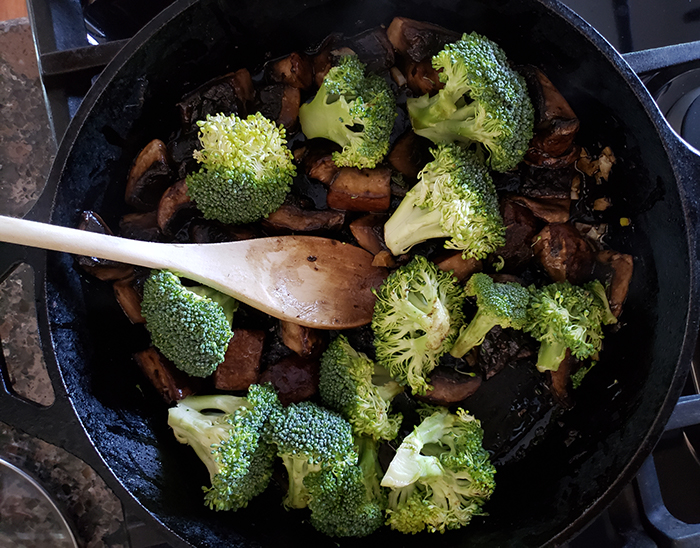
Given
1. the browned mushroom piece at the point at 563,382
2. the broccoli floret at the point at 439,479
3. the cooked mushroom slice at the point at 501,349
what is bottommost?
the broccoli floret at the point at 439,479

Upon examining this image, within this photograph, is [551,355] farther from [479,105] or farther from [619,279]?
[479,105]

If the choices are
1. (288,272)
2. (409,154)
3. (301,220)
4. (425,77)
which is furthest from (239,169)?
(425,77)

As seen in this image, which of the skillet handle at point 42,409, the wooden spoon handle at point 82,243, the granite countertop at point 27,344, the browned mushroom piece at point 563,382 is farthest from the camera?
the granite countertop at point 27,344

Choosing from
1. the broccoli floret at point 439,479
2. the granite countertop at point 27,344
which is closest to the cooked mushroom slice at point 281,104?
the granite countertop at point 27,344

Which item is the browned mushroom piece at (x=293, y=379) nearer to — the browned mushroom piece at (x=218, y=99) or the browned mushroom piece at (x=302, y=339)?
the browned mushroom piece at (x=302, y=339)

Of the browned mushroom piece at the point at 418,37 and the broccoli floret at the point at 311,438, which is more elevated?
the browned mushroom piece at the point at 418,37

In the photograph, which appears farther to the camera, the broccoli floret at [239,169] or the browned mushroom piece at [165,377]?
the browned mushroom piece at [165,377]

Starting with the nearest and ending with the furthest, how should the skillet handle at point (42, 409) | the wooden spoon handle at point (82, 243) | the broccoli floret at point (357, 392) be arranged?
the wooden spoon handle at point (82, 243) < the skillet handle at point (42, 409) < the broccoli floret at point (357, 392)
